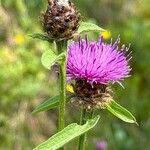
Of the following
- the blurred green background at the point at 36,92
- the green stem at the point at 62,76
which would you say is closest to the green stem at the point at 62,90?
the green stem at the point at 62,76

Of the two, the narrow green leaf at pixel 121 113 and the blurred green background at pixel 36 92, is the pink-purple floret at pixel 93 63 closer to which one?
the narrow green leaf at pixel 121 113

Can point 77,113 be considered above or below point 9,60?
below

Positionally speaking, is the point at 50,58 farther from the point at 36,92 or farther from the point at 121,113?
the point at 36,92

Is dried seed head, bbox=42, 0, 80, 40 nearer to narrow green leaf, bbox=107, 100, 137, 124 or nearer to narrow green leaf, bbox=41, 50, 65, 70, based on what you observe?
narrow green leaf, bbox=41, 50, 65, 70

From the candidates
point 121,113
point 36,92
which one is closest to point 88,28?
point 121,113

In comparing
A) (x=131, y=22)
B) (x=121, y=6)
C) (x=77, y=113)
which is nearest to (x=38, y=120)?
(x=77, y=113)

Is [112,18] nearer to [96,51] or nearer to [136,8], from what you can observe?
[136,8]
